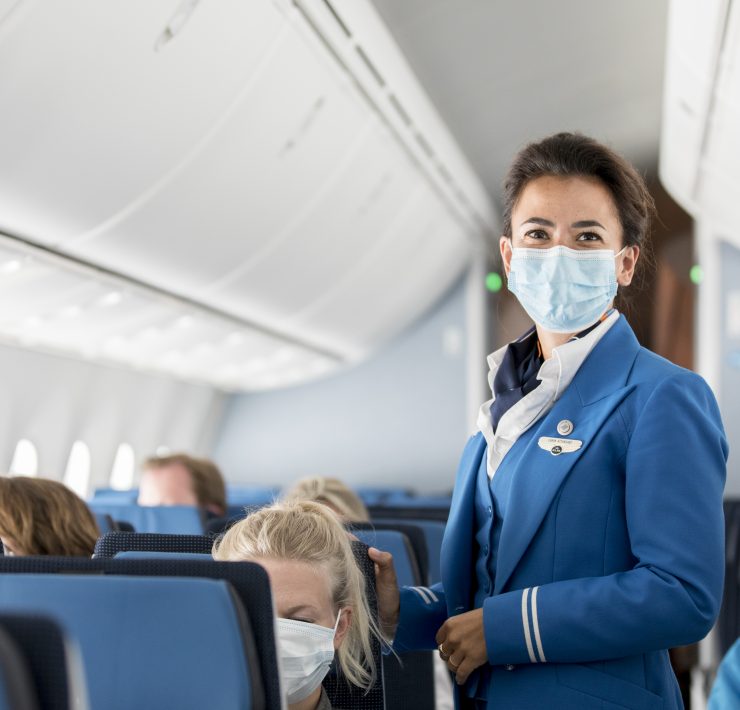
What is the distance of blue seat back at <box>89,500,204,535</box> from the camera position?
18.1 ft

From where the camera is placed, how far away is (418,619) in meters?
2.65

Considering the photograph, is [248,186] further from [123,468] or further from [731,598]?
[123,468]

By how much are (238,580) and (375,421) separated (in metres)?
13.3

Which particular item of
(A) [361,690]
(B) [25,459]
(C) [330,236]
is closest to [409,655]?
(A) [361,690]

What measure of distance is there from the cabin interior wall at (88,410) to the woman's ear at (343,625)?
23.9ft

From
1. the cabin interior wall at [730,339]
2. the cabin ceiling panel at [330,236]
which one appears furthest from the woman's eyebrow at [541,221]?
the cabin interior wall at [730,339]

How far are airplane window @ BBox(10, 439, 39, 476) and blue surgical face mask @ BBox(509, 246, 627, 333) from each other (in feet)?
26.0

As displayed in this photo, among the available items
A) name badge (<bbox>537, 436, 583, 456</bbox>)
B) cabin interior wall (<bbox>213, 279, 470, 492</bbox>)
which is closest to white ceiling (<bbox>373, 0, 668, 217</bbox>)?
cabin interior wall (<bbox>213, 279, 470, 492</bbox>)

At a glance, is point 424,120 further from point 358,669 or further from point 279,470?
point 279,470

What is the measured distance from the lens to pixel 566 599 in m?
2.20

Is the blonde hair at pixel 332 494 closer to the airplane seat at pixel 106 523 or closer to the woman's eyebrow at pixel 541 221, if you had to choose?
the airplane seat at pixel 106 523

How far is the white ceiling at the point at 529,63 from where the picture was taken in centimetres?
816

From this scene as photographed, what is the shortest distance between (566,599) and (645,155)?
12.6 metres

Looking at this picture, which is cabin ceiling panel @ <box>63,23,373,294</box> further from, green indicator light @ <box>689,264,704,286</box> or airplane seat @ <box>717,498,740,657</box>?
green indicator light @ <box>689,264,704,286</box>
